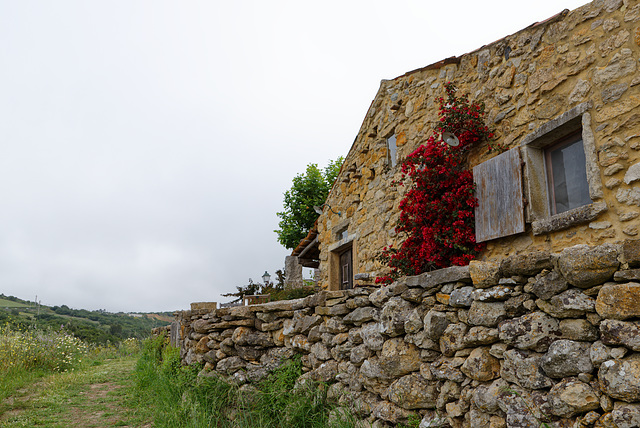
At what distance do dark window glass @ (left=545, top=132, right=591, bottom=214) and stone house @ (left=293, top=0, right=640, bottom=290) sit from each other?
0.01 meters

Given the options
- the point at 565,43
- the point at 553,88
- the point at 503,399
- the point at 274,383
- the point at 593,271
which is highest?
the point at 565,43

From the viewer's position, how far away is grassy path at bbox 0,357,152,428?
532cm

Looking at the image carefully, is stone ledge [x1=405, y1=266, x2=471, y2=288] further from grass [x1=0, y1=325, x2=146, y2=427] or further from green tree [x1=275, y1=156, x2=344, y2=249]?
green tree [x1=275, y1=156, x2=344, y2=249]

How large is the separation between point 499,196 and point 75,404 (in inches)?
262

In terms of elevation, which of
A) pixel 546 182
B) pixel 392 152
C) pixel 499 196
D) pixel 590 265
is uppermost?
pixel 392 152

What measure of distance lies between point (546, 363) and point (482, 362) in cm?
43

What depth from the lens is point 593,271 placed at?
2.10 metres

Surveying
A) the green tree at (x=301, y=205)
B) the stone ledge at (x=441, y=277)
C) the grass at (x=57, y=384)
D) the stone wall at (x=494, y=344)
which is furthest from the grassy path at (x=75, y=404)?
the green tree at (x=301, y=205)

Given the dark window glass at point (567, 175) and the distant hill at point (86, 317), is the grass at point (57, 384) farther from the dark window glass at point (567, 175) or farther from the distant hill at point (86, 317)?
the distant hill at point (86, 317)

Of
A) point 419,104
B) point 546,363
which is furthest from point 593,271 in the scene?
point 419,104

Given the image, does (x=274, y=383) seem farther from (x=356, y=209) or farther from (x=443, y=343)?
(x=356, y=209)

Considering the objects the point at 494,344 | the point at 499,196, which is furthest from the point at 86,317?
the point at 494,344

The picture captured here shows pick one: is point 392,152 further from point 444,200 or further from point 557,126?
point 557,126

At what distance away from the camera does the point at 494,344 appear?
2551 millimetres
